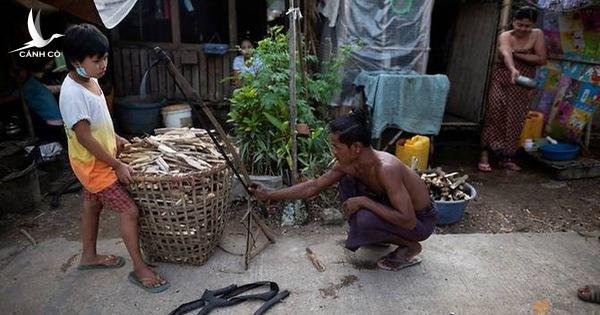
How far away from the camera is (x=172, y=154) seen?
3.12m

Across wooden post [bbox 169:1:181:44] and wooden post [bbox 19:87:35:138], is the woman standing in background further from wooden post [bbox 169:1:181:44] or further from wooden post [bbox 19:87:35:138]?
wooden post [bbox 19:87:35:138]

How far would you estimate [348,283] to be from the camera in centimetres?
310

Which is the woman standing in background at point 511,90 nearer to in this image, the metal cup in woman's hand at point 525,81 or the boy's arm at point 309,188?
the metal cup in woman's hand at point 525,81

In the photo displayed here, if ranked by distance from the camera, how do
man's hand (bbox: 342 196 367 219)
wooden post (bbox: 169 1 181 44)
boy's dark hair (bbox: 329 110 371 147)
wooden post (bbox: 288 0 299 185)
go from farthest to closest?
wooden post (bbox: 169 1 181 44) → wooden post (bbox: 288 0 299 185) → man's hand (bbox: 342 196 367 219) → boy's dark hair (bbox: 329 110 371 147)

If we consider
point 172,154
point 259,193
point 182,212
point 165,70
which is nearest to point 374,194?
point 259,193

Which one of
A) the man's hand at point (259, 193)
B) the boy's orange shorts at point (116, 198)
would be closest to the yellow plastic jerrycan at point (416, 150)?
the man's hand at point (259, 193)

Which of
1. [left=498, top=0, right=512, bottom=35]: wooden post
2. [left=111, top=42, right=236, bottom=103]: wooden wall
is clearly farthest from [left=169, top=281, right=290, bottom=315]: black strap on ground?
[left=498, top=0, right=512, bottom=35]: wooden post

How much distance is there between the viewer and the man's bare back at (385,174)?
2842mm

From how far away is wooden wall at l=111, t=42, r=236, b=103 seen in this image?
709 cm

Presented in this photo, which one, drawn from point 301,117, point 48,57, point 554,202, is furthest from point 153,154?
point 554,202

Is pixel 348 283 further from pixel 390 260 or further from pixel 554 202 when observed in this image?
pixel 554 202

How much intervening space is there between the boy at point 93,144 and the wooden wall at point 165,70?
4333 mm

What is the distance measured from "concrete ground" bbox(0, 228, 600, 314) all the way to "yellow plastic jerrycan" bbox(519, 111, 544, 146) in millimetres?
2820

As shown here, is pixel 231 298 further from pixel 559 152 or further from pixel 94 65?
pixel 559 152
